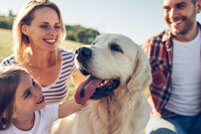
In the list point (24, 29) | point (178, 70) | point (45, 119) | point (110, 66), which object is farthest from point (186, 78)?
point (24, 29)

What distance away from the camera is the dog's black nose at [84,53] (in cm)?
219

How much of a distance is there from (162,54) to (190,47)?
354mm

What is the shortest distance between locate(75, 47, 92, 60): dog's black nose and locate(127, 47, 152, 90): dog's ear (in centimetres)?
54

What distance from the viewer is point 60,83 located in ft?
11.1

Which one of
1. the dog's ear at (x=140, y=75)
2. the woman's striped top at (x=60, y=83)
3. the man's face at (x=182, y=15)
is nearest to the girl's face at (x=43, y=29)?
the woman's striped top at (x=60, y=83)

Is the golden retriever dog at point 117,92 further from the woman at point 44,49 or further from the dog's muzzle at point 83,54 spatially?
the woman at point 44,49

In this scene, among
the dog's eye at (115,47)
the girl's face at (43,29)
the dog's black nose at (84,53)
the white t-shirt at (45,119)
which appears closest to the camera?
the dog's black nose at (84,53)

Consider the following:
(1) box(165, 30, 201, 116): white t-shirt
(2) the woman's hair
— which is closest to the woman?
(2) the woman's hair

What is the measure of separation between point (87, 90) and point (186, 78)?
1441mm

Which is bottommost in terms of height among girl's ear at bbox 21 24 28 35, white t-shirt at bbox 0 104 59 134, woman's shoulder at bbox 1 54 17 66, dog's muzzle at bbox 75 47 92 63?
white t-shirt at bbox 0 104 59 134

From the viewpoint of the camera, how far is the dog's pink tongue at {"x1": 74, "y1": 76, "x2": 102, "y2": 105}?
7.47ft

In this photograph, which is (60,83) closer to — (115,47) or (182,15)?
(115,47)

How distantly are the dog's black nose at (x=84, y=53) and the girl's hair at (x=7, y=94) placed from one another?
0.65 metres

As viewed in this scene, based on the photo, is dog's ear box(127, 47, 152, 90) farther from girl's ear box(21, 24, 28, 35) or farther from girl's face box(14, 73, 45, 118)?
girl's ear box(21, 24, 28, 35)
